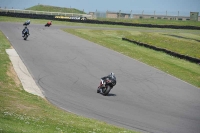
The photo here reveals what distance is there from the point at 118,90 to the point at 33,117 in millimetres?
7669

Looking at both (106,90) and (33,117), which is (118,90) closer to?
(106,90)

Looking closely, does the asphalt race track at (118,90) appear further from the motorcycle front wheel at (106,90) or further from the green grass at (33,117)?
the green grass at (33,117)

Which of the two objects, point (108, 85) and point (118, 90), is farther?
point (118, 90)

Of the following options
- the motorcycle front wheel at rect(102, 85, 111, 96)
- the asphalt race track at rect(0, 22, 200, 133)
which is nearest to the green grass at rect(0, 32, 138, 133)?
the asphalt race track at rect(0, 22, 200, 133)

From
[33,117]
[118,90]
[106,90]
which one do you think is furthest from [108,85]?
[33,117]

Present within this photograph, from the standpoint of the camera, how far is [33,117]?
42.1ft

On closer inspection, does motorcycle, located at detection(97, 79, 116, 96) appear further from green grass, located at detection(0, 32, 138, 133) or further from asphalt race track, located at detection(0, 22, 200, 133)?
green grass, located at detection(0, 32, 138, 133)

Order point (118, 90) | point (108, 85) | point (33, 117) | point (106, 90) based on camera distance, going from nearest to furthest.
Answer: point (33, 117) < point (108, 85) < point (106, 90) < point (118, 90)

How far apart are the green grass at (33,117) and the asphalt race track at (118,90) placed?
1.03 m

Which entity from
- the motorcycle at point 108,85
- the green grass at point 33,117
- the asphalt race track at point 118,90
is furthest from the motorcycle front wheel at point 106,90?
the green grass at point 33,117

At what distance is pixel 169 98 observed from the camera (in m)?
18.8

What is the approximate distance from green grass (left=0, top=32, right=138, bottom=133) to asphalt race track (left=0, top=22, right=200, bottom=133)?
1.03m

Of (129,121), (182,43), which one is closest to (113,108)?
(129,121)

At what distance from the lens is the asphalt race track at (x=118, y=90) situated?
49.3ft
